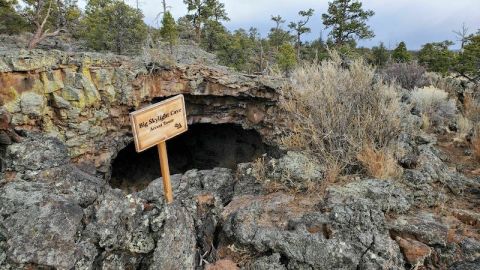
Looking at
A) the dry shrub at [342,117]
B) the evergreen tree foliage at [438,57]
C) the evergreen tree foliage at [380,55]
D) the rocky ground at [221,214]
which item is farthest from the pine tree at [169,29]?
the evergreen tree foliage at [380,55]

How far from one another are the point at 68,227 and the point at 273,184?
2.29 m

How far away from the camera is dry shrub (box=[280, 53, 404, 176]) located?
426 cm

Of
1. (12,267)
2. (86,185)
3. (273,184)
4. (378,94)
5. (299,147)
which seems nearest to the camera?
(12,267)

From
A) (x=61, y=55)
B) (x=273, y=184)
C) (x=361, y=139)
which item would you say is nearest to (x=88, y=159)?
(x=61, y=55)

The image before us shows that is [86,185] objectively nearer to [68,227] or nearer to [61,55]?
[68,227]

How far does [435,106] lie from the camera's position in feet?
21.7

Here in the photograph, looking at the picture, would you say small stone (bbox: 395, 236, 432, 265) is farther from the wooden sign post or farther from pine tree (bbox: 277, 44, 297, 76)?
pine tree (bbox: 277, 44, 297, 76)

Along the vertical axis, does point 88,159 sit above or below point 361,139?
below

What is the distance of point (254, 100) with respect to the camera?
739 centimetres

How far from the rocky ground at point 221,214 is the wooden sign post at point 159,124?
0.56 metres

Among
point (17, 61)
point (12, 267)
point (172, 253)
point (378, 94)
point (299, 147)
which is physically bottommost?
point (172, 253)

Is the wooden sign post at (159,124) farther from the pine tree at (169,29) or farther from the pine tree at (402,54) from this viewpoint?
the pine tree at (402,54)

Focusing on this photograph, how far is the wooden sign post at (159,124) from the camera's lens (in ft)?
9.57

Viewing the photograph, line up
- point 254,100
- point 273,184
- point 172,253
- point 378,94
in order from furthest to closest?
1. point 254,100
2. point 378,94
3. point 273,184
4. point 172,253
